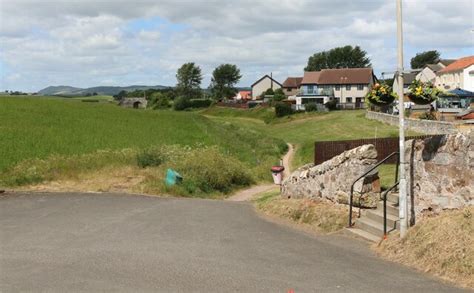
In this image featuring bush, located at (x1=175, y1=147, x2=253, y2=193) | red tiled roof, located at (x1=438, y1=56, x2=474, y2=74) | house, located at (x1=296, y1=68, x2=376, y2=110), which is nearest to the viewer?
bush, located at (x1=175, y1=147, x2=253, y2=193)

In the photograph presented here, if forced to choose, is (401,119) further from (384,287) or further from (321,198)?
(321,198)

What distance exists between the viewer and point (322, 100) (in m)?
105

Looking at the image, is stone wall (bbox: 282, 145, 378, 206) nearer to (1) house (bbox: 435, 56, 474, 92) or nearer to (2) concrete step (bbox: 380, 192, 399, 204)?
(2) concrete step (bbox: 380, 192, 399, 204)

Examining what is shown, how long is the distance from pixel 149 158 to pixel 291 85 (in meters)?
117

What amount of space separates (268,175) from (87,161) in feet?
29.8

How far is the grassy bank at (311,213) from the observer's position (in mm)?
11977

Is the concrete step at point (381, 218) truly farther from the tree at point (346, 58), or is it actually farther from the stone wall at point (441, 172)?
the tree at point (346, 58)

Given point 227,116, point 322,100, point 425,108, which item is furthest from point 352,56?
point 425,108

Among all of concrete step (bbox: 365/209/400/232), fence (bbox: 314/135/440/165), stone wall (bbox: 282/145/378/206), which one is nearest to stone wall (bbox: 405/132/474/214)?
concrete step (bbox: 365/209/400/232)

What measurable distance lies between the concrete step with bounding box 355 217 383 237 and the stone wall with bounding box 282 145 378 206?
730 mm

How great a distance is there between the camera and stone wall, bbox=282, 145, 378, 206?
12.7 metres

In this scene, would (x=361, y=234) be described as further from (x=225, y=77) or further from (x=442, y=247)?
(x=225, y=77)

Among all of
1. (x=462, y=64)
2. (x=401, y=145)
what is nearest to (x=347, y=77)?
(x=462, y=64)

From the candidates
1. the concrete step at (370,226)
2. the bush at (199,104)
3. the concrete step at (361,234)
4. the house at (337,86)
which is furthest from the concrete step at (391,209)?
the bush at (199,104)
